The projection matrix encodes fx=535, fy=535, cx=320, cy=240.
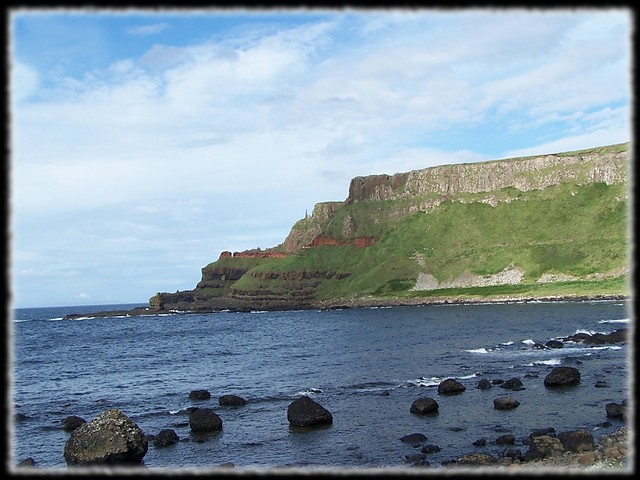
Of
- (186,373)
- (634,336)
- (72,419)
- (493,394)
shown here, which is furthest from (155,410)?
(634,336)

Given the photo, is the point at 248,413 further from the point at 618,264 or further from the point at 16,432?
the point at 618,264

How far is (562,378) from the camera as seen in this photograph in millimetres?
38156

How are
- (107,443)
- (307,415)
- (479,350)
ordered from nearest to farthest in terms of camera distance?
1. (107,443)
2. (307,415)
3. (479,350)

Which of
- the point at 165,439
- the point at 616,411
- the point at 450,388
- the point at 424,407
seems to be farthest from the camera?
the point at 450,388

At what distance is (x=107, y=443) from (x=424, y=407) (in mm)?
17890

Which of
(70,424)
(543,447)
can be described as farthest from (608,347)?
(70,424)

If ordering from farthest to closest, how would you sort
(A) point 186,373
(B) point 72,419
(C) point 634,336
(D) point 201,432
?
(A) point 186,373 < (B) point 72,419 < (D) point 201,432 < (C) point 634,336

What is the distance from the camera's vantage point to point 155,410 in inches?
1492

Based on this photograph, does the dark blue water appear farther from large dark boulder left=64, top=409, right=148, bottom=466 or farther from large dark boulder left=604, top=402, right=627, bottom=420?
large dark boulder left=64, top=409, right=148, bottom=466

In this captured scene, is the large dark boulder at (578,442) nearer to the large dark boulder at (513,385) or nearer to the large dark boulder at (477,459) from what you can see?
the large dark boulder at (477,459)

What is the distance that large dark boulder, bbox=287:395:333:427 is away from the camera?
3039 centimetres

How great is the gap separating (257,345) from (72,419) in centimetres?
4749

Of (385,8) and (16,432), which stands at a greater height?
(385,8)

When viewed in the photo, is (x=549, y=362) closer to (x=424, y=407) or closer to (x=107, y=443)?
(x=424, y=407)
